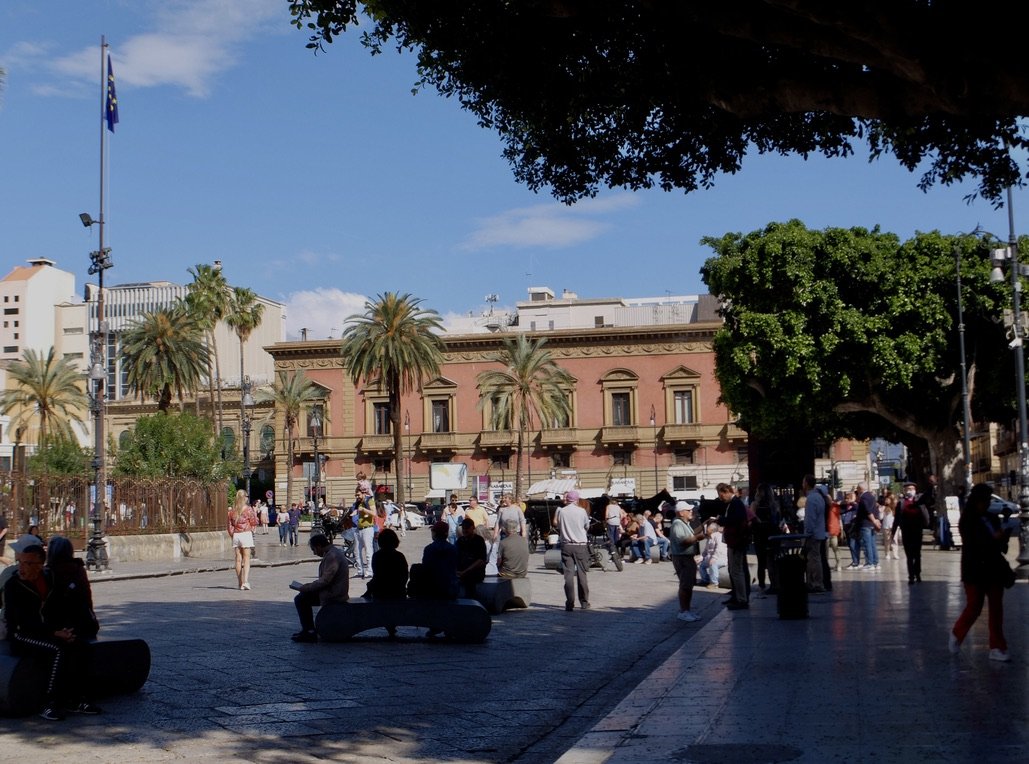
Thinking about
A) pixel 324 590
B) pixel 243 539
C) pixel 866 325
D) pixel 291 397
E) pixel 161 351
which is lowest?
pixel 324 590

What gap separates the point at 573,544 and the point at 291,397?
59.9 metres

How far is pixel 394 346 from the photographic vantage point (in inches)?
2400

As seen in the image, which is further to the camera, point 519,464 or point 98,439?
point 519,464

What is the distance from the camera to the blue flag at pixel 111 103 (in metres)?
33.3

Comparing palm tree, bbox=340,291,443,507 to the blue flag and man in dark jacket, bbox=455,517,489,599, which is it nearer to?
the blue flag

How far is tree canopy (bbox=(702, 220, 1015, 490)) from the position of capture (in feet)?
123

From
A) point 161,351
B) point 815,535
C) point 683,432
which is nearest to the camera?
point 815,535

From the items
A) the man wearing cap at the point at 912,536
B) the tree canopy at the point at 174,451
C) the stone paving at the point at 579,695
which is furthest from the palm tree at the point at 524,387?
the stone paving at the point at 579,695

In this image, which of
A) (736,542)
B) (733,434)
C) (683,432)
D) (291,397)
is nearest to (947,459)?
(736,542)

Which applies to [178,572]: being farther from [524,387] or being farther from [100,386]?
[524,387]

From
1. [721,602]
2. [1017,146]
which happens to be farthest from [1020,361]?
[1017,146]

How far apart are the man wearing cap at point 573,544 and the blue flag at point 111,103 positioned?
21712 mm

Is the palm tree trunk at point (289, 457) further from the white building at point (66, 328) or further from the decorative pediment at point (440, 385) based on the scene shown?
the white building at point (66, 328)

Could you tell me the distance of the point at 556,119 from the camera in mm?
10523
